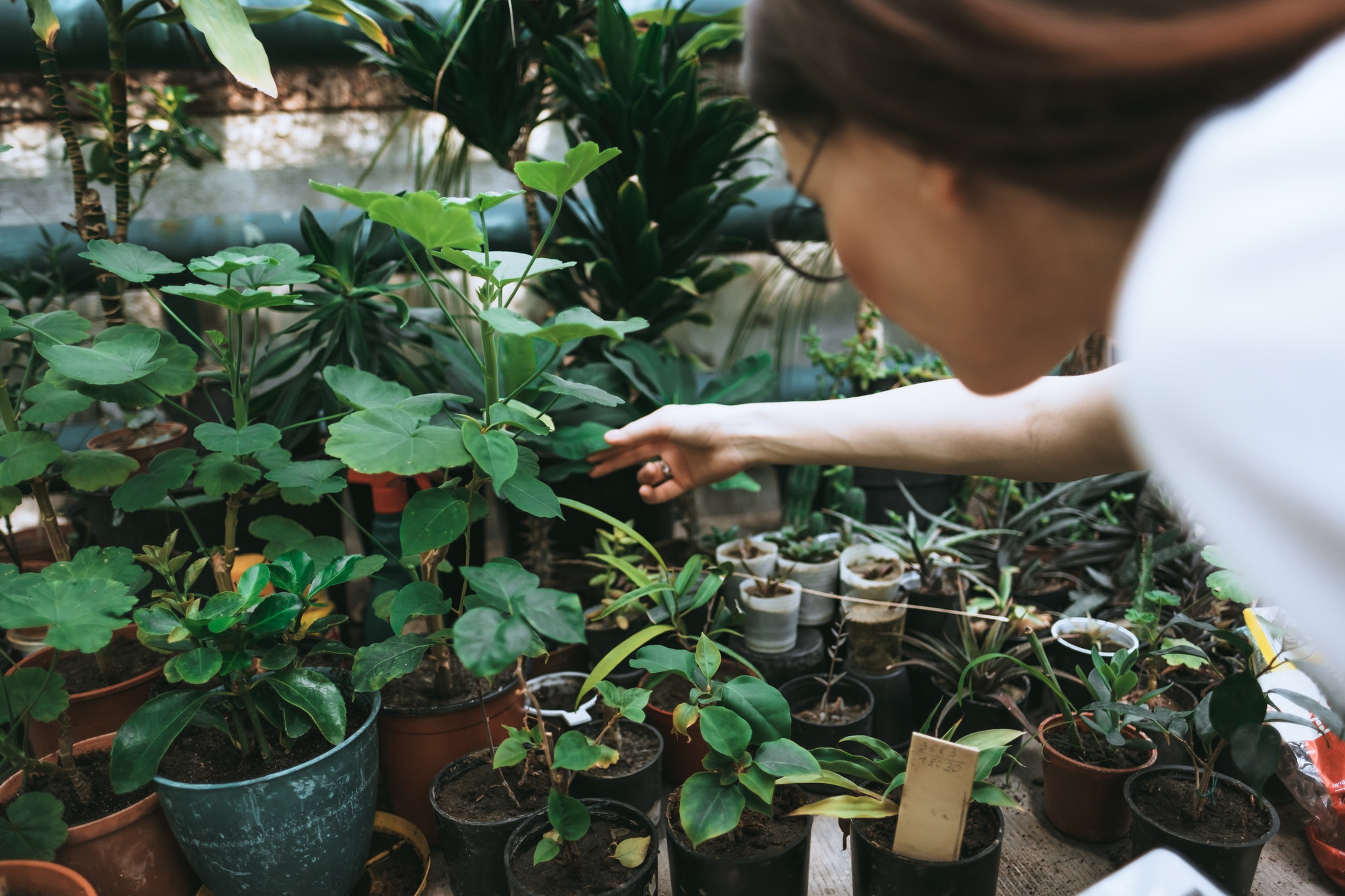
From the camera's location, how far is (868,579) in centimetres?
172

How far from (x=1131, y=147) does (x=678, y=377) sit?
1.41m

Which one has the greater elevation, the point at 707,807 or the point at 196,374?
the point at 196,374

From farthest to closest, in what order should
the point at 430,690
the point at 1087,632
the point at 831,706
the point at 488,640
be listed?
1. the point at 1087,632
2. the point at 831,706
3. the point at 430,690
4. the point at 488,640

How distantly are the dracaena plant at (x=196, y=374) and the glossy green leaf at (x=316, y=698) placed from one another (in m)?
0.22

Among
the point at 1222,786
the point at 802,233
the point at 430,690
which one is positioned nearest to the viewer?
the point at 1222,786

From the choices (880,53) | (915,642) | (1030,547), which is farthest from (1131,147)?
(1030,547)

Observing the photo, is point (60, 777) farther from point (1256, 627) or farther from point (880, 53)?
point (1256, 627)

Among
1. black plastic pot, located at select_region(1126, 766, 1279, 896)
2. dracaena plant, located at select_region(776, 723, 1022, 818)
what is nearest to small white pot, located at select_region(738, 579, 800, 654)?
dracaena plant, located at select_region(776, 723, 1022, 818)

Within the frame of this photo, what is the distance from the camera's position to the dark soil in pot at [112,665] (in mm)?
1236

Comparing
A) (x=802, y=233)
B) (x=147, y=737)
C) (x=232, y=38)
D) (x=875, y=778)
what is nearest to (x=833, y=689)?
(x=875, y=778)

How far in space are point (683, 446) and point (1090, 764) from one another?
83cm

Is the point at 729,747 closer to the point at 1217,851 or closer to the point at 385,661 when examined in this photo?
the point at 385,661

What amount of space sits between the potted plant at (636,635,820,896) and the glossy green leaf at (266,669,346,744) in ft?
1.33

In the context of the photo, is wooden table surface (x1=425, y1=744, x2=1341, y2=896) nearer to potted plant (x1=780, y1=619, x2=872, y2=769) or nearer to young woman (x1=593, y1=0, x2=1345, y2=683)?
potted plant (x1=780, y1=619, x2=872, y2=769)
